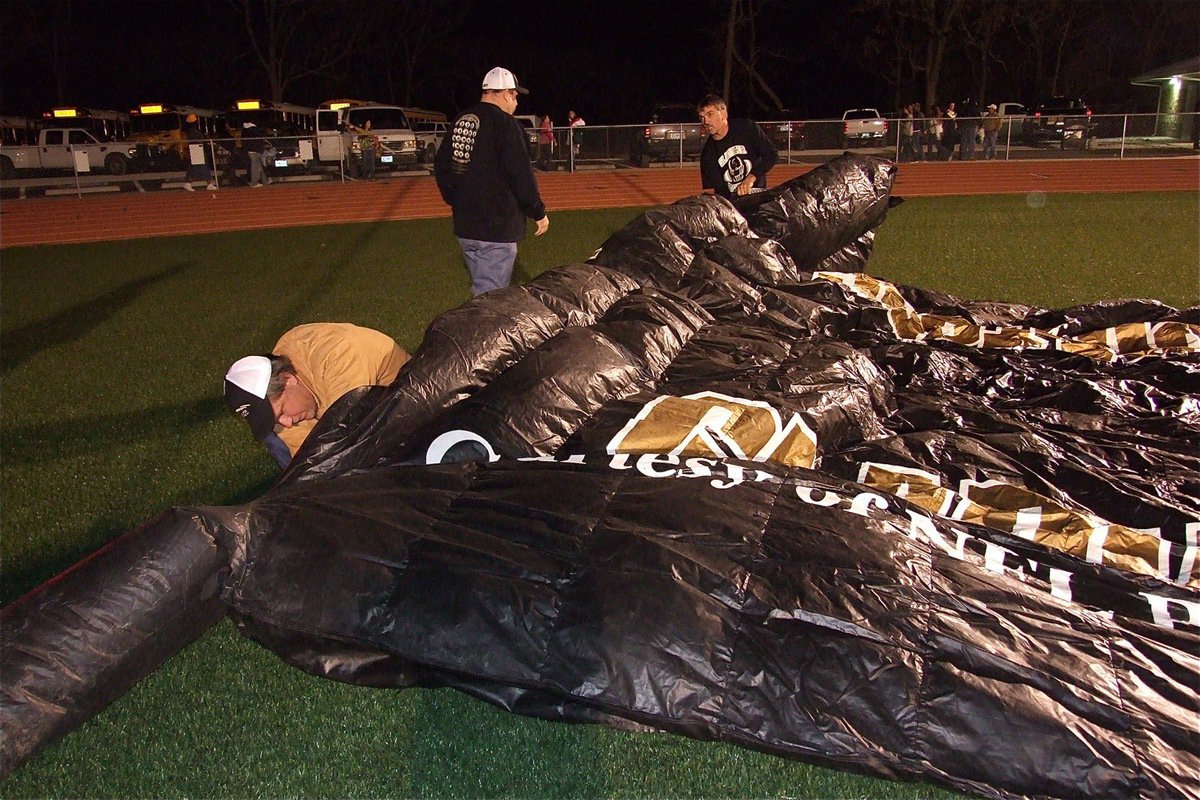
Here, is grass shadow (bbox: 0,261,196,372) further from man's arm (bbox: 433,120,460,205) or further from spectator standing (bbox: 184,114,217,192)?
spectator standing (bbox: 184,114,217,192)

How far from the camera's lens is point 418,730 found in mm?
2260

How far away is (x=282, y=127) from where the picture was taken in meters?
22.5

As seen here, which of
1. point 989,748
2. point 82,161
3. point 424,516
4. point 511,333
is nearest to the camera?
point 989,748

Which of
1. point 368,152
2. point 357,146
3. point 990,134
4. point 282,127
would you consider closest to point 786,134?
point 990,134

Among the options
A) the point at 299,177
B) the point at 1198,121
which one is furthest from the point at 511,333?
the point at 1198,121

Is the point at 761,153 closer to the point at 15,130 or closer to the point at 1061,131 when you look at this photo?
the point at 1061,131

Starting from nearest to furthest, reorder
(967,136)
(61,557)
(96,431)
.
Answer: (61,557) → (96,431) → (967,136)

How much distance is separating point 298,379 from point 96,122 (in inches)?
936

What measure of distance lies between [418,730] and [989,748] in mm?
1324

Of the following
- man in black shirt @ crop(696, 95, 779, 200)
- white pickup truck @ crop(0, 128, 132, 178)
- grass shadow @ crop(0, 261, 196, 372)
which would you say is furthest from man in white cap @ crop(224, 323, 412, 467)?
white pickup truck @ crop(0, 128, 132, 178)

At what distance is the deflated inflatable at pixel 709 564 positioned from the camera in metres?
1.95

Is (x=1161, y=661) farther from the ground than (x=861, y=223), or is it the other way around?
(x=861, y=223)

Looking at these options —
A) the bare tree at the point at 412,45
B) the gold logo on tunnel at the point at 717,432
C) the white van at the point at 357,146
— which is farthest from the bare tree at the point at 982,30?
the gold logo on tunnel at the point at 717,432

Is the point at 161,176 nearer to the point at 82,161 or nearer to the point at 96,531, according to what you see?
the point at 82,161
